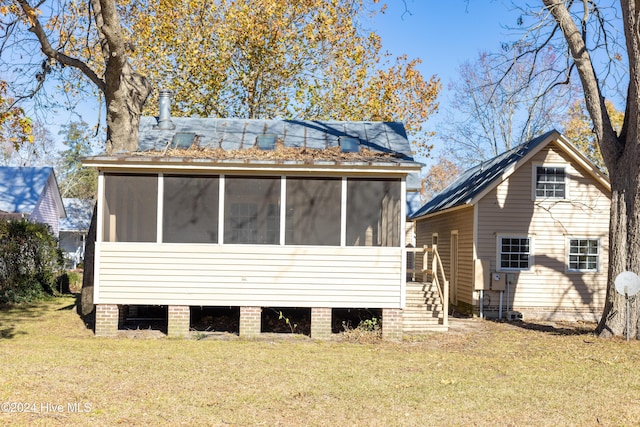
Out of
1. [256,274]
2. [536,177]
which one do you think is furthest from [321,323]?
[536,177]

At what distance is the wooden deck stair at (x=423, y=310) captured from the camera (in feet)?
44.4

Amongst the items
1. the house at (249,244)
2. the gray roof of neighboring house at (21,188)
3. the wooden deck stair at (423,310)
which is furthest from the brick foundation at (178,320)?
the gray roof of neighboring house at (21,188)

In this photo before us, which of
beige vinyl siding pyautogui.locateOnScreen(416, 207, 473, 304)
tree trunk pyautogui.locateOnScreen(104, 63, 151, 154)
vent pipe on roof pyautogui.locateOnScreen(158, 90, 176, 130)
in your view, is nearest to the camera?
tree trunk pyautogui.locateOnScreen(104, 63, 151, 154)

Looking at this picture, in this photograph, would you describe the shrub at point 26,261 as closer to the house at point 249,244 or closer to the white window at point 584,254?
the house at point 249,244

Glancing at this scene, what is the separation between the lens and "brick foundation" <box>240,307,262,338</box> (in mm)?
12406

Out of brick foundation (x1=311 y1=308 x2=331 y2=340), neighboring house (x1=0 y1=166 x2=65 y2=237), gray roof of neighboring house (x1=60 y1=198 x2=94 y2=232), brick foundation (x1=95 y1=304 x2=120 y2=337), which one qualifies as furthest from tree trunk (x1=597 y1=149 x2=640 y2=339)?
gray roof of neighboring house (x1=60 y1=198 x2=94 y2=232)

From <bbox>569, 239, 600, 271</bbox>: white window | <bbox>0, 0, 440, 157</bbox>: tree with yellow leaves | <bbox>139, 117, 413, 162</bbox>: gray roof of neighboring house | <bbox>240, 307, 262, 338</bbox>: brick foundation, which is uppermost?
<bbox>0, 0, 440, 157</bbox>: tree with yellow leaves

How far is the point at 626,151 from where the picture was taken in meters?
12.9

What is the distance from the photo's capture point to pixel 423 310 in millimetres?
14023

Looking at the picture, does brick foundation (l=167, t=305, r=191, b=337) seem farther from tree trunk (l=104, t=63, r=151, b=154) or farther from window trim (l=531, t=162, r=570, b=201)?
window trim (l=531, t=162, r=570, b=201)

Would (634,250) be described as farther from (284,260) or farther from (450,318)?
(284,260)

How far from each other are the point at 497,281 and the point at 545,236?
1939 mm

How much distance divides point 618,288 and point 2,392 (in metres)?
11.1

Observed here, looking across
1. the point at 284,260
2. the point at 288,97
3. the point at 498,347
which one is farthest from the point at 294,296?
the point at 288,97
